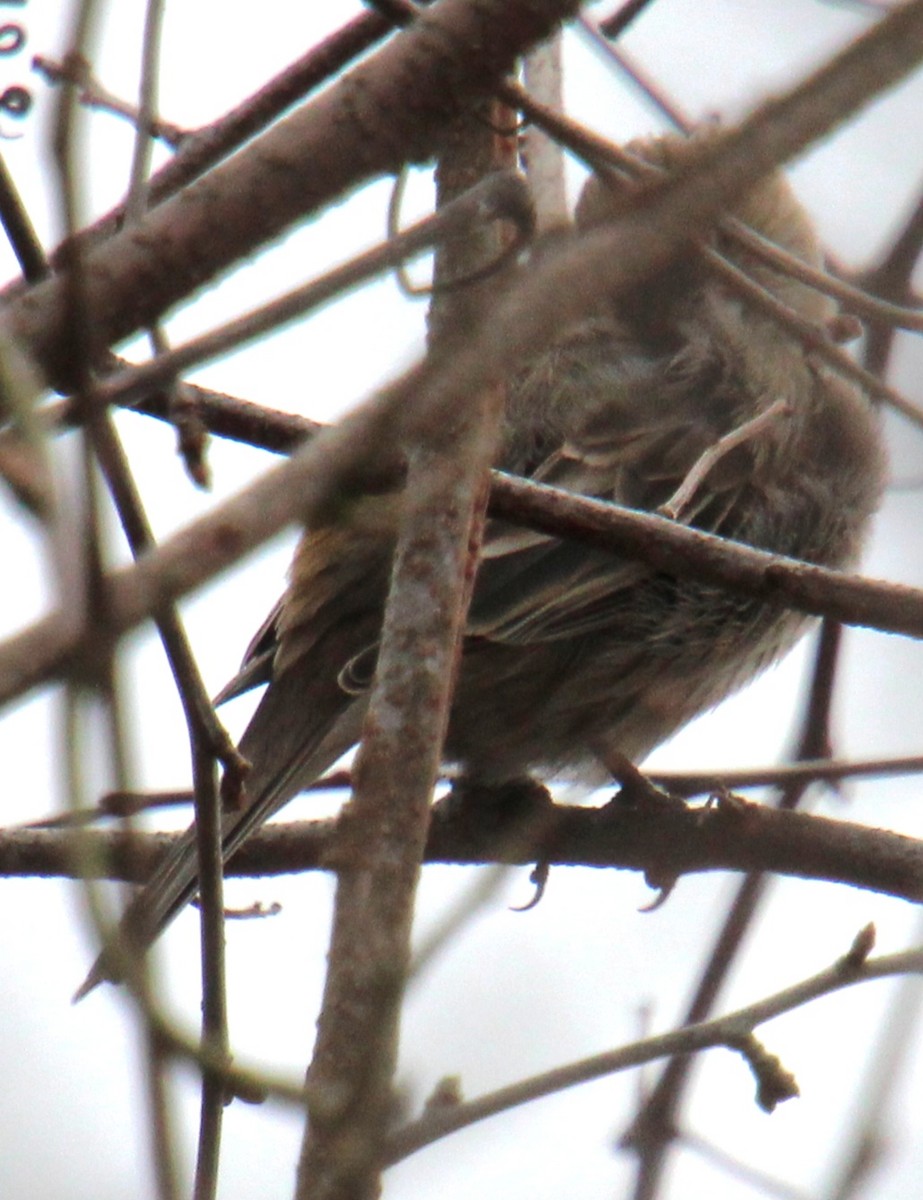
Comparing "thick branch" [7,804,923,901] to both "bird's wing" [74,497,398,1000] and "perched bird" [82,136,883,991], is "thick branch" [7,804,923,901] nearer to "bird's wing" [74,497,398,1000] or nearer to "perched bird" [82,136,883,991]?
"bird's wing" [74,497,398,1000]

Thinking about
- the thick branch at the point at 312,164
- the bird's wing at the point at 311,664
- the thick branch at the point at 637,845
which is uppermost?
the bird's wing at the point at 311,664

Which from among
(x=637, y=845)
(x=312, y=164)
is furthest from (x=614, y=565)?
(x=312, y=164)

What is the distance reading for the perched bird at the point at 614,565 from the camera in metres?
4.76

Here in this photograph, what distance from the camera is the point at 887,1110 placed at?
7.87 feet

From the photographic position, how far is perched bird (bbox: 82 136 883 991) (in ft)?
15.6

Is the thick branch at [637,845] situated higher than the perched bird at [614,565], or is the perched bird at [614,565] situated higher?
the perched bird at [614,565]

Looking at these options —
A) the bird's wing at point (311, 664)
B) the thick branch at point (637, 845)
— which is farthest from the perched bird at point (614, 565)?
the thick branch at point (637, 845)

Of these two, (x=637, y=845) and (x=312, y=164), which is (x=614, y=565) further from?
(x=312, y=164)

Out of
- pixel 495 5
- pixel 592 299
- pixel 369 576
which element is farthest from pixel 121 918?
pixel 369 576

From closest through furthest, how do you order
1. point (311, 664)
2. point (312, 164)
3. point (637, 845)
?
point (312, 164) → point (637, 845) → point (311, 664)

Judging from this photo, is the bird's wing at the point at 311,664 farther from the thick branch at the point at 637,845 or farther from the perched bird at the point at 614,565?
the thick branch at the point at 637,845

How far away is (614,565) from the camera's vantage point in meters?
4.90

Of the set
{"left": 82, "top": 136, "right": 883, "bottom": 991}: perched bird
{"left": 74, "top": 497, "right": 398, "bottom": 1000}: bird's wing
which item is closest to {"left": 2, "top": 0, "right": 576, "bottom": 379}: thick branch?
{"left": 74, "top": 497, "right": 398, "bottom": 1000}: bird's wing

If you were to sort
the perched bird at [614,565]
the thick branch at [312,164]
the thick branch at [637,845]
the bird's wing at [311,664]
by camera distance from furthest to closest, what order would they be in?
the perched bird at [614,565] → the bird's wing at [311,664] → the thick branch at [637,845] → the thick branch at [312,164]
